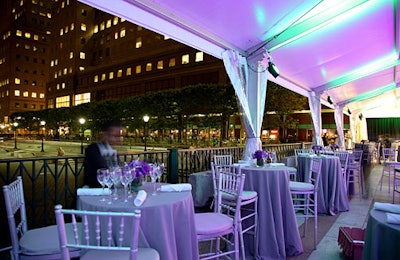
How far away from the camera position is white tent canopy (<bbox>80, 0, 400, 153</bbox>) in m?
4.30

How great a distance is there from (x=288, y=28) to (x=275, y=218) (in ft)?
12.5

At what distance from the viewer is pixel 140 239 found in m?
2.06

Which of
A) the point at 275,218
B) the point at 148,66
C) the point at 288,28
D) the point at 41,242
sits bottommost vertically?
the point at 275,218

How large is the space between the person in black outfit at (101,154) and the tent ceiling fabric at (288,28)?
61.5 inches

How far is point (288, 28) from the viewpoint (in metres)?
5.61

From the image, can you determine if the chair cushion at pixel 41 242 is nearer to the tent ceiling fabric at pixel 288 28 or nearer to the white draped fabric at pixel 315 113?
the tent ceiling fabric at pixel 288 28

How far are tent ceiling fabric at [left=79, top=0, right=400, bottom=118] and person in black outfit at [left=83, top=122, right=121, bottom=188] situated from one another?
1.56 metres

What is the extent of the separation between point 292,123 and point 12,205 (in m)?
20.0

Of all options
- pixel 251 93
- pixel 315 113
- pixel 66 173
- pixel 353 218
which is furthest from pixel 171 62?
pixel 66 173

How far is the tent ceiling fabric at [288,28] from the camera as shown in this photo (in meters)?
4.30

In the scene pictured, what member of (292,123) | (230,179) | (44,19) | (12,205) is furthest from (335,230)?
(44,19)

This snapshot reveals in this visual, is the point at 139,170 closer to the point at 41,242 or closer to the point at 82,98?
the point at 41,242

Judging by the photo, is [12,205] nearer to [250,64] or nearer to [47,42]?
[250,64]

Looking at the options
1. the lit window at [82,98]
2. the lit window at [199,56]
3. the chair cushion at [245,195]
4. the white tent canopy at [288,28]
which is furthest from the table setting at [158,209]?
the lit window at [82,98]
